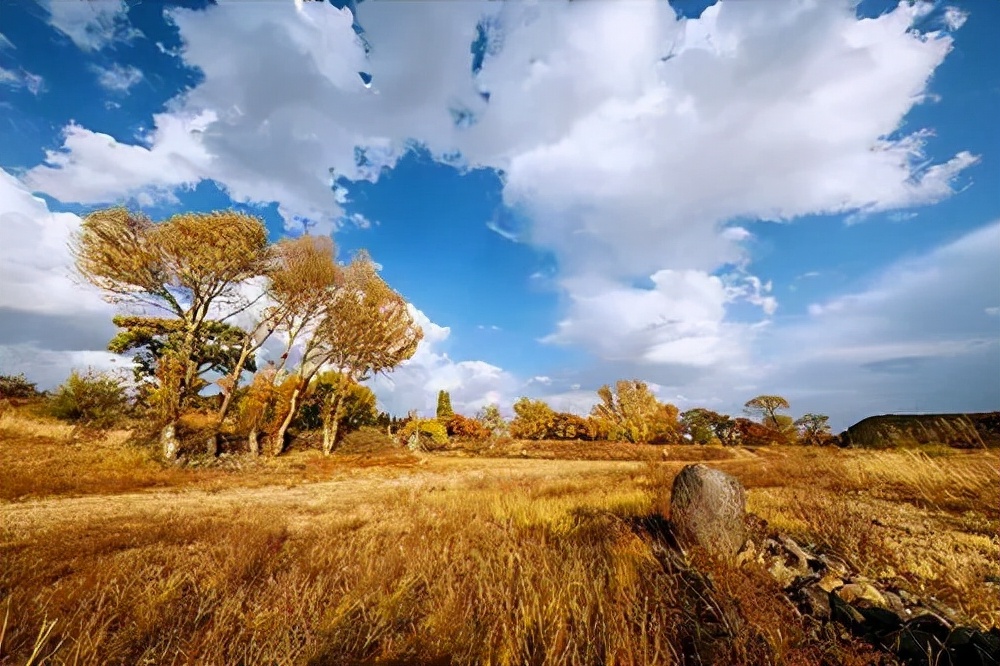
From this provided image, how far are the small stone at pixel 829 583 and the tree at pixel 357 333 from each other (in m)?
21.5

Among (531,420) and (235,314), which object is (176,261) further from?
(531,420)

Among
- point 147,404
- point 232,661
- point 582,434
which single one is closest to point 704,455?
point 582,434

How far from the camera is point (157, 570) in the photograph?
4090mm

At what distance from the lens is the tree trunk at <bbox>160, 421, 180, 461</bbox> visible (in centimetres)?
1584

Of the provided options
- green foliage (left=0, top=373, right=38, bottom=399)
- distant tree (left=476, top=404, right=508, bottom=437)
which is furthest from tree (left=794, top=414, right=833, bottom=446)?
green foliage (left=0, top=373, right=38, bottom=399)

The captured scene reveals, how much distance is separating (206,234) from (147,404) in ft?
26.6

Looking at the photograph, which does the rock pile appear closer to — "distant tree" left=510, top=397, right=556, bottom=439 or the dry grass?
the dry grass

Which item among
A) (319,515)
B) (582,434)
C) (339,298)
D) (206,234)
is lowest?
(319,515)

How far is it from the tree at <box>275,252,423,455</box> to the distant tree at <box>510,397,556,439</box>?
12503mm

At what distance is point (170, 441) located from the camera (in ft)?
52.8

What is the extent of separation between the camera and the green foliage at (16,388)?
2298cm

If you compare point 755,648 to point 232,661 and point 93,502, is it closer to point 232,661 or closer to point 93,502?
point 232,661

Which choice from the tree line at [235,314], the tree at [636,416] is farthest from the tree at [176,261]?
the tree at [636,416]

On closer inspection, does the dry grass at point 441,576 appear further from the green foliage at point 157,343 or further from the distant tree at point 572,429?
the distant tree at point 572,429
